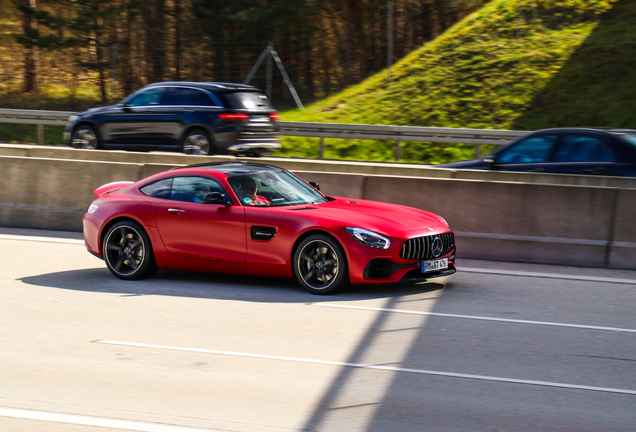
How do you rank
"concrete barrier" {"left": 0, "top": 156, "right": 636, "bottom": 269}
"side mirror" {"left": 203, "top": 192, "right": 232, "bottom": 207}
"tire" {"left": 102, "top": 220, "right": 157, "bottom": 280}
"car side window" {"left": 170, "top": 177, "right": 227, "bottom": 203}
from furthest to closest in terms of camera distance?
"concrete barrier" {"left": 0, "top": 156, "right": 636, "bottom": 269}, "tire" {"left": 102, "top": 220, "right": 157, "bottom": 280}, "car side window" {"left": 170, "top": 177, "right": 227, "bottom": 203}, "side mirror" {"left": 203, "top": 192, "right": 232, "bottom": 207}

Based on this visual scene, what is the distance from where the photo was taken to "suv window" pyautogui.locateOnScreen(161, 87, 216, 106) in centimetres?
1698

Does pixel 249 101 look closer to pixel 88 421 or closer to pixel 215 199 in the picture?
pixel 215 199

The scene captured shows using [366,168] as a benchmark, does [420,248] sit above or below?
below

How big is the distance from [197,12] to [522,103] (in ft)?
49.5

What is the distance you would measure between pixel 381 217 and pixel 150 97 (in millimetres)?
10519

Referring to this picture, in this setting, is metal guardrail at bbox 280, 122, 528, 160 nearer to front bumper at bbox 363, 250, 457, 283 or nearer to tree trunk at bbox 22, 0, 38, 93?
front bumper at bbox 363, 250, 457, 283

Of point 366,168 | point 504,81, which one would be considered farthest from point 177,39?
point 366,168

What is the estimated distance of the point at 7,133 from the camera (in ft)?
89.8

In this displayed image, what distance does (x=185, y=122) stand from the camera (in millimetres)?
17016

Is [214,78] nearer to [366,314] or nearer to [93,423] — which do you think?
[366,314]

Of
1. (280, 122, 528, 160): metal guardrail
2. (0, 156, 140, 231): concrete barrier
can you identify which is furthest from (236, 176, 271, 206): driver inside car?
(280, 122, 528, 160): metal guardrail

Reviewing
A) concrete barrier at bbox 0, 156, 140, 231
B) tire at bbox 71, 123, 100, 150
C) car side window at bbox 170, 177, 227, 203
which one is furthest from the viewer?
tire at bbox 71, 123, 100, 150

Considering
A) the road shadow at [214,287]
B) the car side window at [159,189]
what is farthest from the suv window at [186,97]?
the road shadow at [214,287]

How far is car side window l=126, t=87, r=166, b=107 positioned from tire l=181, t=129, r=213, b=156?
1.26 metres
